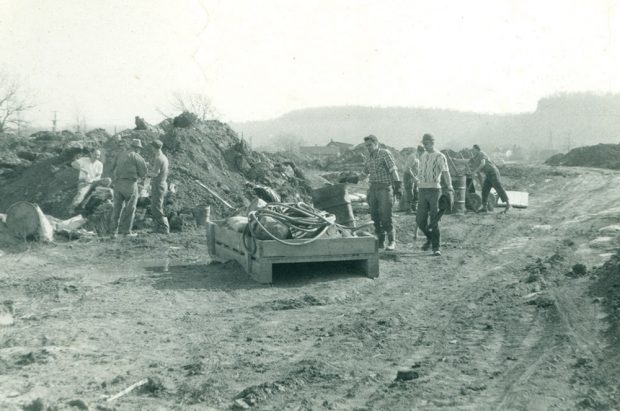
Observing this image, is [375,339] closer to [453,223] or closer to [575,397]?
[575,397]

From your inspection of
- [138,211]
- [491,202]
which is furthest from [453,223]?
[138,211]

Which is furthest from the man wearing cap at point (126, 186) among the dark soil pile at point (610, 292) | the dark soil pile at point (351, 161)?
the dark soil pile at point (351, 161)

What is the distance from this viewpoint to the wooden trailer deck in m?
8.27

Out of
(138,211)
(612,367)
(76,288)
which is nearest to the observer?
(612,367)

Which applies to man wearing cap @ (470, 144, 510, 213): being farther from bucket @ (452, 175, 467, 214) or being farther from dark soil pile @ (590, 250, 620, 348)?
dark soil pile @ (590, 250, 620, 348)

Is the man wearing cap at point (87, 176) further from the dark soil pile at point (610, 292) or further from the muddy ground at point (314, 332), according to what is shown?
the dark soil pile at point (610, 292)

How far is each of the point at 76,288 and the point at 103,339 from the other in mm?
2453

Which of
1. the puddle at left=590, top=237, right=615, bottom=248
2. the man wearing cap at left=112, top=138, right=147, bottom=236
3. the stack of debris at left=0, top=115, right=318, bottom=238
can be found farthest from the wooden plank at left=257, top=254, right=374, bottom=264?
the stack of debris at left=0, top=115, right=318, bottom=238

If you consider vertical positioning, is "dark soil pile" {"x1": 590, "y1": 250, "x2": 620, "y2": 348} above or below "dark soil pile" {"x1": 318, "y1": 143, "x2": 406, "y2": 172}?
below

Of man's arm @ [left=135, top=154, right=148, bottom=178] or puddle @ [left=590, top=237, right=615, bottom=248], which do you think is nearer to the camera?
puddle @ [left=590, top=237, right=615, bottom=248]

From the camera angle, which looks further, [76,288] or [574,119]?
[574,119]

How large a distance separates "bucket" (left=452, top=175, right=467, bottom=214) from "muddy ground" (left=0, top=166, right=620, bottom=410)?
5301 mm

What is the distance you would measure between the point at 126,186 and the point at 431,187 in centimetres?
583

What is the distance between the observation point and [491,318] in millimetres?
6465
